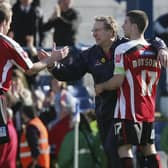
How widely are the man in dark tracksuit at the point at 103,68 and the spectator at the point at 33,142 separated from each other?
3191 millimetres

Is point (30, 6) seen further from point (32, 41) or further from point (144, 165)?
point (144, 165)

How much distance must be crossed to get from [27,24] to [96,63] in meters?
4.74

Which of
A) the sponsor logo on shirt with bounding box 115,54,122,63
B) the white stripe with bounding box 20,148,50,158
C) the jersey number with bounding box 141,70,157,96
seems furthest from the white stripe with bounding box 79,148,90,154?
the sponsor logo on shirt with bounding box 115,54,122,63

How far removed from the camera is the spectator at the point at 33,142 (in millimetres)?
14875

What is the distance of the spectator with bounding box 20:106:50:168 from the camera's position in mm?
14875

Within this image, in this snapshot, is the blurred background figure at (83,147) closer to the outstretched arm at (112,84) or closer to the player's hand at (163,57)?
the outstretched arm at (112,84)

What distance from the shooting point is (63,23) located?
16375mm

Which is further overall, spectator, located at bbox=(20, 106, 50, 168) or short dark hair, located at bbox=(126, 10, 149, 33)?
spectator, located at bbox=(20, 106, 50, 168)

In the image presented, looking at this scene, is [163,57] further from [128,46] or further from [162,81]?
[162,81]

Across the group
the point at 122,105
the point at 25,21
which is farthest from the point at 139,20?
the point at 25,21

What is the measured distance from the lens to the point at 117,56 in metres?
10.9

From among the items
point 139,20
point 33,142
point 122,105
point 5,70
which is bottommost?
point 33,142

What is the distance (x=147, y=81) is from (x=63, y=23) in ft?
17.9

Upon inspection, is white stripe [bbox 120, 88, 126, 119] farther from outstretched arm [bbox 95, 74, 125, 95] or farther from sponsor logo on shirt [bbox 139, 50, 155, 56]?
sponsor logo on shirt [bbox 139, 50, 155, 56]
